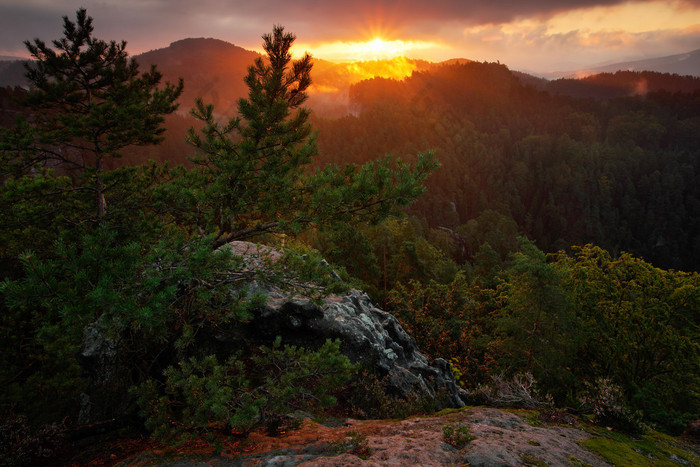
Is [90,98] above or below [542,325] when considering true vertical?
above

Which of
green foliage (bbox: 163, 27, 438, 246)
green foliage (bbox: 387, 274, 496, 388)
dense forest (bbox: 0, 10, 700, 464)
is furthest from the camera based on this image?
green foliage (bbox: 387, 274, 496, 388)

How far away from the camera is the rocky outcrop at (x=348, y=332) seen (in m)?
8.57

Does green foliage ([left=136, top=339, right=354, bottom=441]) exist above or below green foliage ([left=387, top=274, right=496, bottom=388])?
above

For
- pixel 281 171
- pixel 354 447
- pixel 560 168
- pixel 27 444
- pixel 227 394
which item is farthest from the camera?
pixel 560 168

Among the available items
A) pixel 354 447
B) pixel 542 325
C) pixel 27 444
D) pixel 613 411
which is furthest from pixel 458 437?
pixel 542 325

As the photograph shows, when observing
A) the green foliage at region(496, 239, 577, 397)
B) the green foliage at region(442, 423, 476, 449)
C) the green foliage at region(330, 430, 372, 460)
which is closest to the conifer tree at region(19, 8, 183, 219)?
the green foliage at region(330, 430, 372, 460)

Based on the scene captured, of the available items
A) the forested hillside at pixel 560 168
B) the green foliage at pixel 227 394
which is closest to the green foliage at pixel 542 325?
the green foliage at pixel 227 394

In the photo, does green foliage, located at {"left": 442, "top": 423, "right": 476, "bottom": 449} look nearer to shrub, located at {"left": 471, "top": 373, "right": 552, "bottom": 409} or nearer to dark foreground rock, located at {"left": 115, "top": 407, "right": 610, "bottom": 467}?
dark foreground rock, located at {"left": 115, "top": 407, "right": 610, "bottom": 467}

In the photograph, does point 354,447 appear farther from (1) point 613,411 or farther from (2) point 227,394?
(1) point 613,411

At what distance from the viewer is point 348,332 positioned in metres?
9.35

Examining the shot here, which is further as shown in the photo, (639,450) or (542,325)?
(542,325)

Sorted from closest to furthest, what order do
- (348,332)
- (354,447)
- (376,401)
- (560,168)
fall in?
(354,447), (376,401), (348,332), (560,168)

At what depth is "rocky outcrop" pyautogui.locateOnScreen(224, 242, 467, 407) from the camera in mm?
8570

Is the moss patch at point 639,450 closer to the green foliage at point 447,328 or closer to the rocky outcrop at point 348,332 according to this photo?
the rocky outcrop at point 348,332
